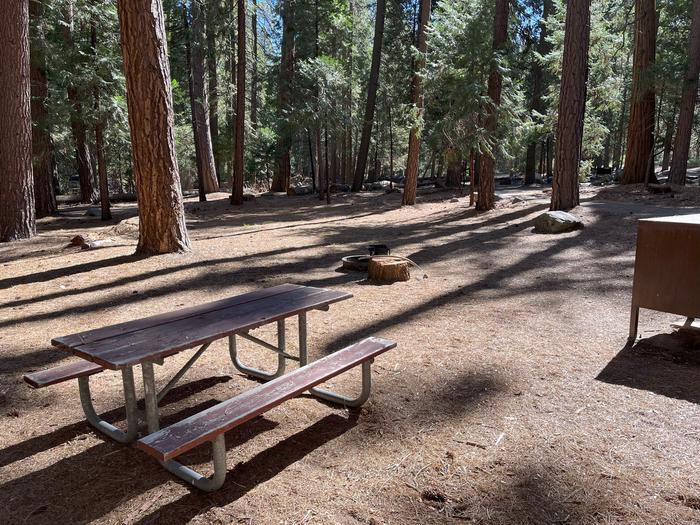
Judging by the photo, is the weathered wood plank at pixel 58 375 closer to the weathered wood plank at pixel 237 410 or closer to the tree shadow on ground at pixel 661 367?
the weathered wood plank at pixel 237 410

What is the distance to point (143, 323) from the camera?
314 cm

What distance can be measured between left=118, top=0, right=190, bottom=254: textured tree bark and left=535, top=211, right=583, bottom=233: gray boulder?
289 inches

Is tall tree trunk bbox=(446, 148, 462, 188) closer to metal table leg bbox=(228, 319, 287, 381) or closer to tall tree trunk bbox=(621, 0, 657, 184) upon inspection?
tall tree trunk bbox=(621, 0, 657, 184)

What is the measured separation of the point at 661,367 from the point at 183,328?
3.68m

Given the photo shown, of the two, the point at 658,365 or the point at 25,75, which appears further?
the point at 25,75

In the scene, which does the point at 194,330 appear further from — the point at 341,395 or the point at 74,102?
the point at 74,102

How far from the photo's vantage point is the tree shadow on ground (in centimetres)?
367

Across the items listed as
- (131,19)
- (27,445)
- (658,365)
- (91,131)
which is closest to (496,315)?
(658,365)

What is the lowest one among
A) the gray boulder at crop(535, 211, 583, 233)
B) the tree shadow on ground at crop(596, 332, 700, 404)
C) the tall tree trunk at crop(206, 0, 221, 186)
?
the tree shadow on ground at crop(596, 332, 700, 404)

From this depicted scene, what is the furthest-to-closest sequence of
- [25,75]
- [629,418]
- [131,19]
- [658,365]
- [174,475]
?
[25,75] → [131,19] → [658,365] → [629,418] → [174,475]

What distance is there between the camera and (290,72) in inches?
950

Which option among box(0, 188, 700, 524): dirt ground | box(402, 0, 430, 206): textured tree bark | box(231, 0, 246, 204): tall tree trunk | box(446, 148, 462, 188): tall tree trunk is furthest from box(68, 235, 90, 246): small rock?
box(446, 148, 462, 188): tall tree trunk

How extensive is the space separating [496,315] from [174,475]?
3930 mm

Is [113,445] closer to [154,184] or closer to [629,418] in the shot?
[629,418]
